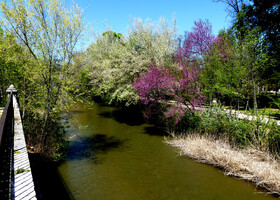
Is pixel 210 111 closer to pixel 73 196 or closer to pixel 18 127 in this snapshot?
pixel 73 196

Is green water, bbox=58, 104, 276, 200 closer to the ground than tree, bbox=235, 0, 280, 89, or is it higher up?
closer to the ground

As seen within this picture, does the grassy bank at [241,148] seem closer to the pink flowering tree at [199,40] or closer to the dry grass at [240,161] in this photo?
the dry grass at [240,161]

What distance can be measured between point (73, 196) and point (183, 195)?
4.11 m

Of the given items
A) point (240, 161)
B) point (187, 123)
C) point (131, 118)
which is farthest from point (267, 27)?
point (131, 118)

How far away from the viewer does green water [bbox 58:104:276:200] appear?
6.87 metres

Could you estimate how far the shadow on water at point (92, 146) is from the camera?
10208mm

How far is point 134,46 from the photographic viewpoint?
1872cm

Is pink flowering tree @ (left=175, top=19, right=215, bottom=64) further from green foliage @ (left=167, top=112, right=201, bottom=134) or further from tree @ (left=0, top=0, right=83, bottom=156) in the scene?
tree @ (left=0, top=0, right=83, bottom=156)

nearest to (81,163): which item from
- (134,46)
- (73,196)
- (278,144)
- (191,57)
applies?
(73,196)

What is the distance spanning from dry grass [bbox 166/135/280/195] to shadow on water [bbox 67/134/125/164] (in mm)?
4634

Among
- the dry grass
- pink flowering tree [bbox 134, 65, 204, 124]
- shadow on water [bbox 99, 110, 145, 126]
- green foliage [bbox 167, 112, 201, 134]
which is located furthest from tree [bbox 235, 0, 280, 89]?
shadow on water [bbox 99, 110, 145, 126]

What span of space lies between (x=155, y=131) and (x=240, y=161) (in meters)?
7.90

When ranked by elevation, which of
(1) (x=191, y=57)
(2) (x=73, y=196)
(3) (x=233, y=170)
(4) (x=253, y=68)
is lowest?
(2) (x=73, y=196)

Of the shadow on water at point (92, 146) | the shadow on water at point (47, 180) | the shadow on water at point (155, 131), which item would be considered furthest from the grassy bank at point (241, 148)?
the shadow on water at point (47, 180)
